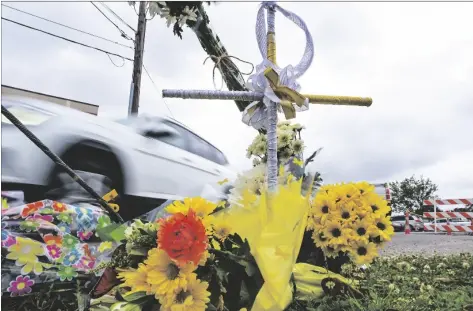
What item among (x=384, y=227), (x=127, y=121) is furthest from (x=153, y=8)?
(x=384, y=227)

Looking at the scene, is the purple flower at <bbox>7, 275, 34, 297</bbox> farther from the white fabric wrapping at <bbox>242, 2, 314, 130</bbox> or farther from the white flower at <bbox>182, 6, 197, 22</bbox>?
the white flower at <bbox>182, 6, 197, 22</bbox>

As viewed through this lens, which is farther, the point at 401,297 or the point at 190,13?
the point at 190,13

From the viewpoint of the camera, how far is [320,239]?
3.39 feet

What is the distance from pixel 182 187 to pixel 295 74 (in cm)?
71

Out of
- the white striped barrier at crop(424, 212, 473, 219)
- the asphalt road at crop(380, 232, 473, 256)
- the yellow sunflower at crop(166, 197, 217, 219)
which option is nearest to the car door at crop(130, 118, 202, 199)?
the yellow sunflower at crop(166, 197, 217, 219)

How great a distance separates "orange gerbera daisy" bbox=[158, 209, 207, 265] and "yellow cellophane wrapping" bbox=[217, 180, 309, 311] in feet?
0.31

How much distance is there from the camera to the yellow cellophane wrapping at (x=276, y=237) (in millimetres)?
826

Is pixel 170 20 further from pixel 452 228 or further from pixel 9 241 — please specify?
pixel 452 228

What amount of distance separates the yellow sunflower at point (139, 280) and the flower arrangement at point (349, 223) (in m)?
0.38

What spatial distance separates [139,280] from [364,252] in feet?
1.63

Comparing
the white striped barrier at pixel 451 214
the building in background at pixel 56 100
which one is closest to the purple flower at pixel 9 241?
the building in background at pixel 56 100

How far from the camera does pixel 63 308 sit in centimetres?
128

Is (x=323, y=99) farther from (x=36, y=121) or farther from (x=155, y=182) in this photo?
(x=36, y=121)

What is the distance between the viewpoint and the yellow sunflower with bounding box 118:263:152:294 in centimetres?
86
